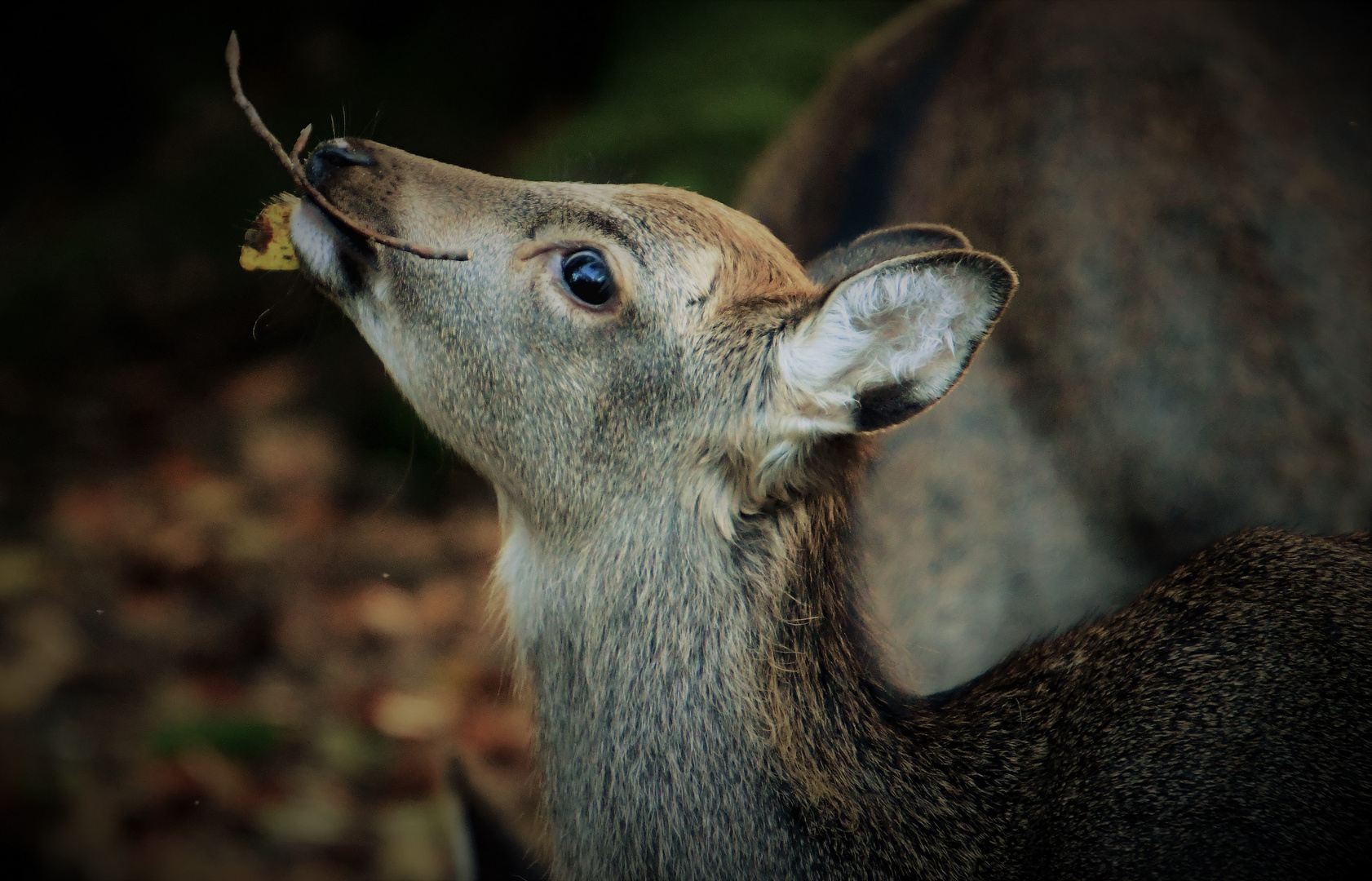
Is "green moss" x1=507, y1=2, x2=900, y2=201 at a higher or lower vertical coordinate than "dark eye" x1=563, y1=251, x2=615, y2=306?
higher

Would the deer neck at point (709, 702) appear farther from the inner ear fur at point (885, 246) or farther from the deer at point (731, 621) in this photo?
the inner ear fur at point (885, 246)

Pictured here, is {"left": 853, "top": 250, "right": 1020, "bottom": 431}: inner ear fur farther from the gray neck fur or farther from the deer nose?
the deer nose

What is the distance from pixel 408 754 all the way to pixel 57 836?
1.16 m

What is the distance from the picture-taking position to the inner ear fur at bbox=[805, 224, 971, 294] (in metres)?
2.28

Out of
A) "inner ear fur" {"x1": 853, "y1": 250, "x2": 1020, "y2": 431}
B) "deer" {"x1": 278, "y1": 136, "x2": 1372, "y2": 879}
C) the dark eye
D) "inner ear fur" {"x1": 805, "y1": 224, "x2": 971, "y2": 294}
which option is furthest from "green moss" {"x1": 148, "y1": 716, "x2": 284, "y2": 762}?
"inner ear fur" {"x1": 853, "y1": 250, "x2": 1020, "y2": 431}

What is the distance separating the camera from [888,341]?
5.84 feet

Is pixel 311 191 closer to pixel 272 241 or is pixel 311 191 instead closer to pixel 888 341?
pixel 272 241

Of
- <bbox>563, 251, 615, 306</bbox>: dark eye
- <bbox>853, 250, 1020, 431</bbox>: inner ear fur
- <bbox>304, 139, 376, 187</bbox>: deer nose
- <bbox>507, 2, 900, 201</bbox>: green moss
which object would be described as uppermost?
<bbox>507, 2, 900, 201</bbox>: green moss

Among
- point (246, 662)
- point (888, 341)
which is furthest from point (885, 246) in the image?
point (246, 662)

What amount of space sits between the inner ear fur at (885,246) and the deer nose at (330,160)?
1.00 metres

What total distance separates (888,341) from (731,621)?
2.00 feet

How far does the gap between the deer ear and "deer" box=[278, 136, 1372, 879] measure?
0.03 feet

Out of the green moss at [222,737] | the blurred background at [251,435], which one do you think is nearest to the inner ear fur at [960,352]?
the blurred background at [251,435]

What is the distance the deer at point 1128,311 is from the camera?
→ 288 cm
